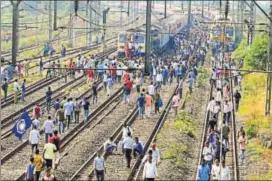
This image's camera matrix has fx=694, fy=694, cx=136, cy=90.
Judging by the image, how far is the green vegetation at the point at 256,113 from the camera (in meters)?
21.2

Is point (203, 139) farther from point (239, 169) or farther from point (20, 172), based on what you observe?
point (20, 172)

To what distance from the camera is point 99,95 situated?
115 ft

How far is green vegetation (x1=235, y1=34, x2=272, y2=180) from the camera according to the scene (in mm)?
21203

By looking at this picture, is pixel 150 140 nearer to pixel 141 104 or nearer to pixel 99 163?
pixel 141 104

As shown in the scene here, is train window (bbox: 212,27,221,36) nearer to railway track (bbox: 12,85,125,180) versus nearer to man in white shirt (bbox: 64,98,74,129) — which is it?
railway track (bbox: 12,85,125,180)

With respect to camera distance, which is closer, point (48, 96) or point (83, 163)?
point (83, 163)

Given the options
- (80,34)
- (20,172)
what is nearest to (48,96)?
(20,172)

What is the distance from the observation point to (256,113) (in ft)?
94.6

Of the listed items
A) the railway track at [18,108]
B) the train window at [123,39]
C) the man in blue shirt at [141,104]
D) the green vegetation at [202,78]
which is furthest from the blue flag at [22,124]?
the train window at [123,39]

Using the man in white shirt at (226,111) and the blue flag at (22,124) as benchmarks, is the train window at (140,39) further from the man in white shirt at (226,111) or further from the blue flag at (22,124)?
the blue flag at (22,124)

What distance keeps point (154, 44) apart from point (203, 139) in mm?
27643

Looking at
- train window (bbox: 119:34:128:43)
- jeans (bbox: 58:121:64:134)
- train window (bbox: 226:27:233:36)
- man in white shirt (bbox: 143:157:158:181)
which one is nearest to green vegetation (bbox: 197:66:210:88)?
train window (bbox: 119:34:128:43)

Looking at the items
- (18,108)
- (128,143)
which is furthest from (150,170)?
(18,108)

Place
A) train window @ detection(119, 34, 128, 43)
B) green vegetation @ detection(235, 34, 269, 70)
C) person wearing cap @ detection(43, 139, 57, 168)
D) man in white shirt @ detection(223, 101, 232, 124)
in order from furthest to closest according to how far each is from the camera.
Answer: train window @ detection(119, 34, 128, 43)
green vegetation @ detection(235, 34, 269, 70)
man in white shirt @ detection(223, 101, 232, 124)
person wearing cap @ detection(43, 139, 57, 168)
